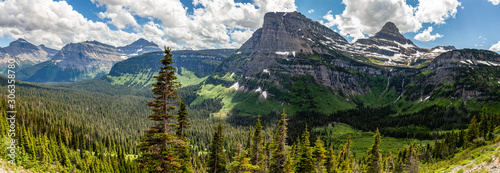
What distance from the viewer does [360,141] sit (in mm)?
162000

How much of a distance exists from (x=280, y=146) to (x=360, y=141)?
148338 mm

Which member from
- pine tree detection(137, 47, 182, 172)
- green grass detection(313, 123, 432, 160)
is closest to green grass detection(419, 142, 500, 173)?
pine tree detection(137, 47, 182, 172)

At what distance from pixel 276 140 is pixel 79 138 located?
14415 cm

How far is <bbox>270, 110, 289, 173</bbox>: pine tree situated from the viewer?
39.7 m

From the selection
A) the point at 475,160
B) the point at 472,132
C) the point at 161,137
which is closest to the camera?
the point at 161,137

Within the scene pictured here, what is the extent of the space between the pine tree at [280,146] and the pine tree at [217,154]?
35.1 feet

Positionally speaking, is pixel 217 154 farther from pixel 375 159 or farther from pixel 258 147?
pixel 375 159

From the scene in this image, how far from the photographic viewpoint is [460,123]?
170500 millimetres

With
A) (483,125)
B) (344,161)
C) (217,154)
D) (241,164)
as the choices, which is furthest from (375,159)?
(483,125)

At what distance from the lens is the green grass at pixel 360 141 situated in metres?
143

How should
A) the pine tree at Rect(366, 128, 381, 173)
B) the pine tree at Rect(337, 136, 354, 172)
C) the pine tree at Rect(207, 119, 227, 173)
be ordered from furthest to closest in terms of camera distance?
the pine tree at Rect(337, 136, 354, 172), the pine tree at Rect(366, 128, 381, 173), the pine tree at Rect(207, 119, 227, 173)

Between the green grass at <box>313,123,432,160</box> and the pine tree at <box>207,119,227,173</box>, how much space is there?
119 metres

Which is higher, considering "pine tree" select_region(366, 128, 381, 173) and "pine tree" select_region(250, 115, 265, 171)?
"pine tree" select_region(250, 115, 265, 171)

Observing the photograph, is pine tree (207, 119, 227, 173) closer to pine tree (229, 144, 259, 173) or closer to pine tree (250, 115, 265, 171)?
pine tree (250, 115, 265, 171)
